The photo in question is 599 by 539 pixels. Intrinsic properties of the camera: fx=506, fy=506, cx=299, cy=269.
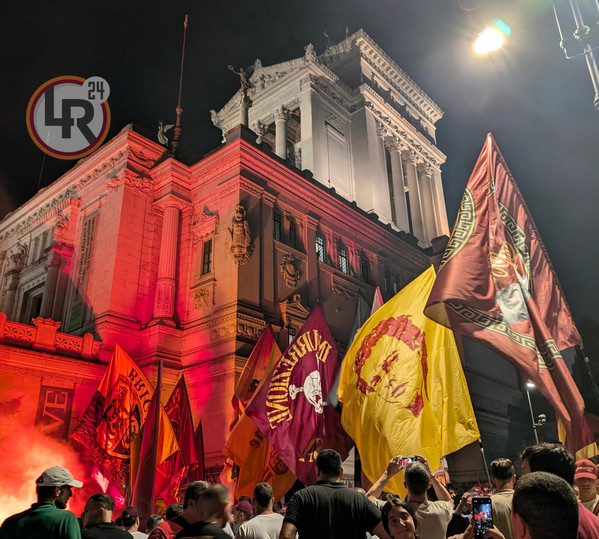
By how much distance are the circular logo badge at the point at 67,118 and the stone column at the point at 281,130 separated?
14.4 metres

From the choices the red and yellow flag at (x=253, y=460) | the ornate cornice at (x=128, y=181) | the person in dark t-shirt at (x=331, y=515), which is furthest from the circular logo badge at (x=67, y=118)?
the person in dark t-shirt at (x=331, y=515)

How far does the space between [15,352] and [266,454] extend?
11675mm

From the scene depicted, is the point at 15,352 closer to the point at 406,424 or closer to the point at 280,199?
the point at 280,199

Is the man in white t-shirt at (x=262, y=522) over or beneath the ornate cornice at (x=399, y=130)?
beneath

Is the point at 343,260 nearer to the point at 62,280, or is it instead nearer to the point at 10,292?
the point at 62,280

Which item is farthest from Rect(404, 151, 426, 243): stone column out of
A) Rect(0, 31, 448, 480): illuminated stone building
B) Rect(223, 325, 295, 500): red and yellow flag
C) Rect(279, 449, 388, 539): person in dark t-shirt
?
Rect(279, 449, 388, 539): person in dark t-shirt

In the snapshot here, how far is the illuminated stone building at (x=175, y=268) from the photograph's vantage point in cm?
1908

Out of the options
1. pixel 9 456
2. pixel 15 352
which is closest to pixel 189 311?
pixel 15 352

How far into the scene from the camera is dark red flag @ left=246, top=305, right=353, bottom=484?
30.5 ft

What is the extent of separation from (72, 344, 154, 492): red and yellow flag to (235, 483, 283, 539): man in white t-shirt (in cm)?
845

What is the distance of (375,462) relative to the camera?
24.3ft

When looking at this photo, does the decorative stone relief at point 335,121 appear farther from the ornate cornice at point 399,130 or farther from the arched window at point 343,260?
the arched window at point 343,260

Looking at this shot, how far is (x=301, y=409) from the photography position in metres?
9.73

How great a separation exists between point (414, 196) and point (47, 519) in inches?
1719
